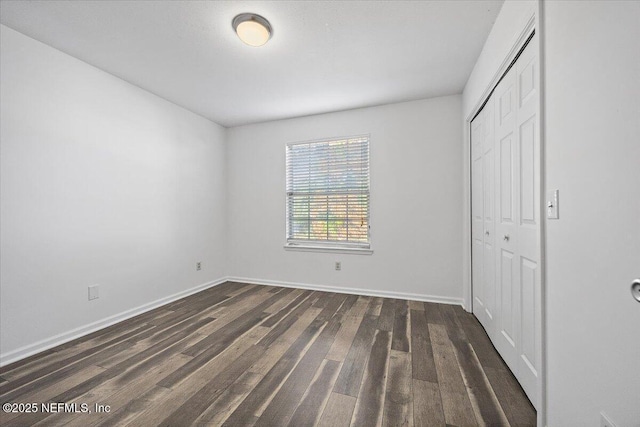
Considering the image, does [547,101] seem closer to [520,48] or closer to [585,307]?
[520,48]

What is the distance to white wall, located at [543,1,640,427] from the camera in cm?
75

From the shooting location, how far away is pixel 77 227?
7.77 ft

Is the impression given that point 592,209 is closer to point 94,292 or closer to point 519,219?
point 519,219

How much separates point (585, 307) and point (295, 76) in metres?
2.82

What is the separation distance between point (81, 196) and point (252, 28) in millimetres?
2188

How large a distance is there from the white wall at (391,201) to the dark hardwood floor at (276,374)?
2.29 ft

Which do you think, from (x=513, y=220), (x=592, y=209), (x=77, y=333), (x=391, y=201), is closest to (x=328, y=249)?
(x=391, y=201)

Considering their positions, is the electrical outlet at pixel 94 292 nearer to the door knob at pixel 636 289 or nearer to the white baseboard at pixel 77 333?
the white baseboard at pixel 77 333

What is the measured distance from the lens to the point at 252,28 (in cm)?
191

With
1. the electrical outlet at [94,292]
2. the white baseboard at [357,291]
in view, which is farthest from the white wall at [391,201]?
the electrical outlet at [94,292]

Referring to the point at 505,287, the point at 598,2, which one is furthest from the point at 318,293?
the point at 598,2

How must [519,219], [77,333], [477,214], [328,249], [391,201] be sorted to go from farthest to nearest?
[328,249] < [391,201] < [477,214] < [77,333] < [519,219]

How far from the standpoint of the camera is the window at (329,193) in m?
3.58

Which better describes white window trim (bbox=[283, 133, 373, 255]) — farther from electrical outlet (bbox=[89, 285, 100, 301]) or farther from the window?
electrical outlet (bbox=[89, 285, 100, 301])
